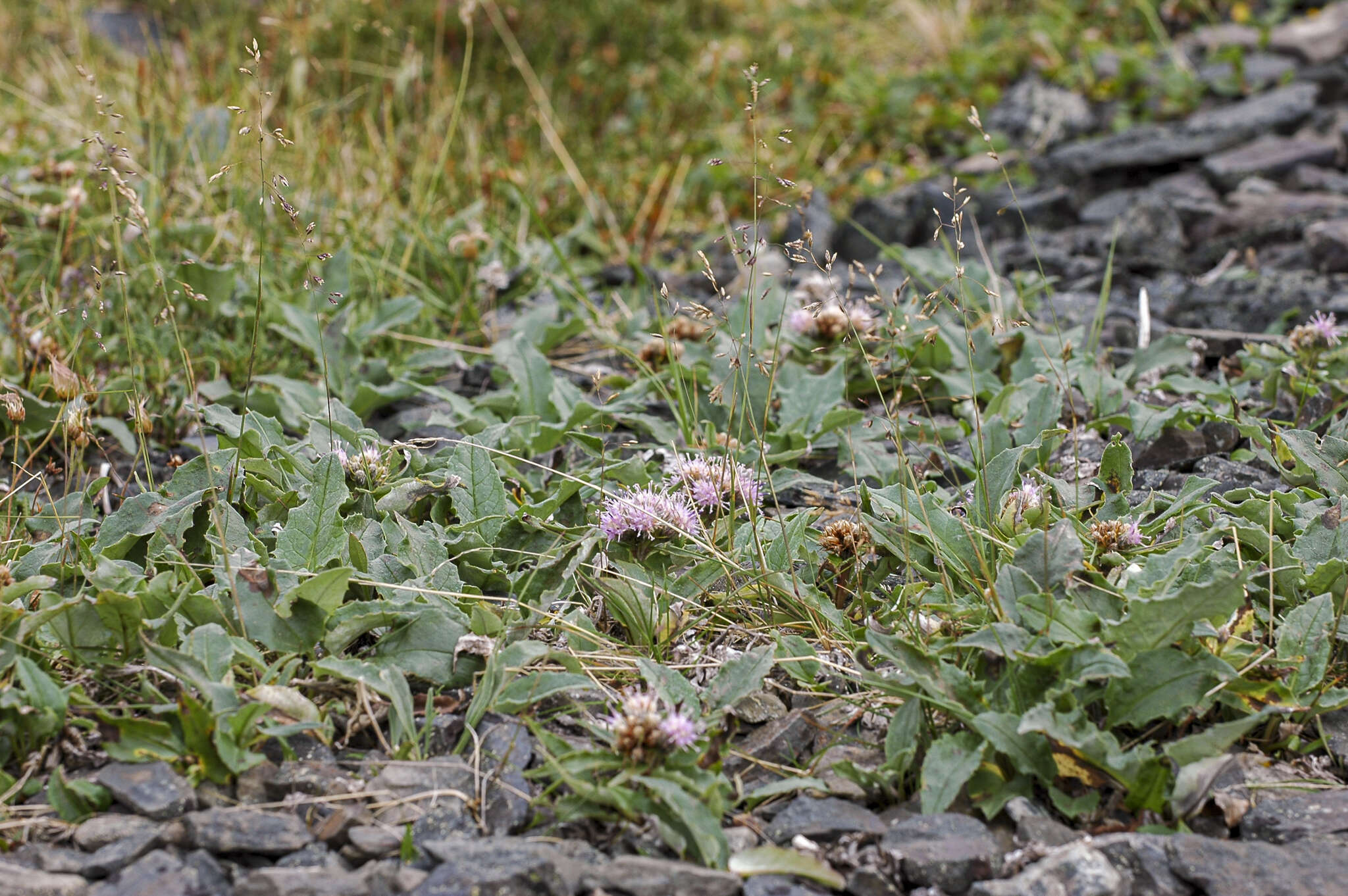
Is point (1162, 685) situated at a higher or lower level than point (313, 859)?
higher

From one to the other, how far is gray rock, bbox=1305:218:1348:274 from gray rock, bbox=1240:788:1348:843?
2.20 m

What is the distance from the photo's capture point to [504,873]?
1.27m

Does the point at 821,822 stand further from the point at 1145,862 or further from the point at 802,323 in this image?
the point at 802,323

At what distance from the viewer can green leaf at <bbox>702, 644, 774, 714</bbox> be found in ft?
5.08

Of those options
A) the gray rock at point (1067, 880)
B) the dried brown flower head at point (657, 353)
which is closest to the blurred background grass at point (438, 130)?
the dried brown flower head at point (657, 353)

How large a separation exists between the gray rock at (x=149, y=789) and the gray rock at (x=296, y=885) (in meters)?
0.17

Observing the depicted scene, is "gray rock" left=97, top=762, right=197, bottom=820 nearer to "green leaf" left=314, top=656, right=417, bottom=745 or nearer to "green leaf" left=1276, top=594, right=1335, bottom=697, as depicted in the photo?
"green leaf" left=314, top=656, right=417, bottom=745

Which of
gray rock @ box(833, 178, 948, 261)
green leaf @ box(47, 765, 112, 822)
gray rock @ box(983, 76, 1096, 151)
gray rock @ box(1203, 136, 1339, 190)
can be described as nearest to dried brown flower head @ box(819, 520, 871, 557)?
green leaf @ box(47, 765, 112, 822)

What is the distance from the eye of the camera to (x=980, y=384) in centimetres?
259

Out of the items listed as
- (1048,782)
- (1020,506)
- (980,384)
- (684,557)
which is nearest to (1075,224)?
(980,384)

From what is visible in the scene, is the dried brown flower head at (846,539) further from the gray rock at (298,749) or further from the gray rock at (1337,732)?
the gray rock at (298,749)

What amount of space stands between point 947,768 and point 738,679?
0.30 metres

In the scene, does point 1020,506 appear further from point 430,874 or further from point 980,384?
point 430,874

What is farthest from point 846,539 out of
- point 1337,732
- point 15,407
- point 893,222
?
point 893,222
